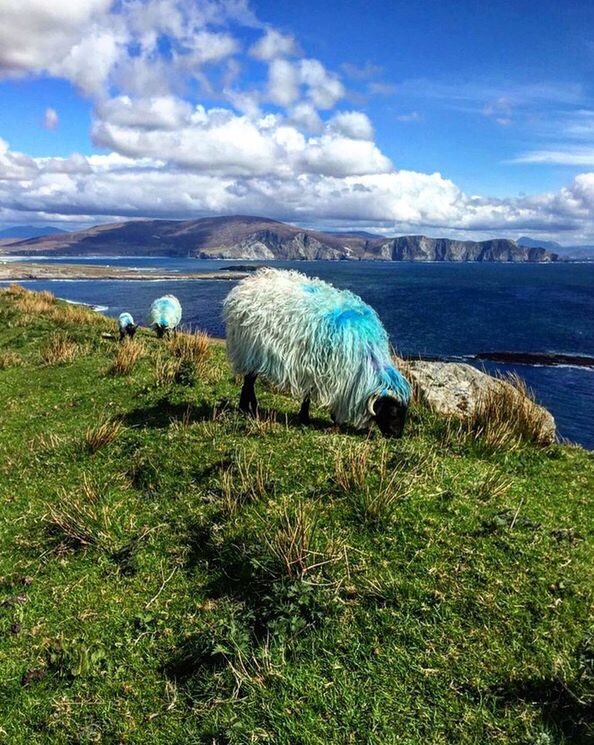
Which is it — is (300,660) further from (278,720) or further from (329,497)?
(329,497)

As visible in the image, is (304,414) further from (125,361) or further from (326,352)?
(125,361)

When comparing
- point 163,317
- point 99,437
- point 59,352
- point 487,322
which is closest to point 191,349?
point 59,352

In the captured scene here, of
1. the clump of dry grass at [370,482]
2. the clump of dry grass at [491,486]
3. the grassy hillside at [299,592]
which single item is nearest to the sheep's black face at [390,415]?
the grassy hillside at [299,592]

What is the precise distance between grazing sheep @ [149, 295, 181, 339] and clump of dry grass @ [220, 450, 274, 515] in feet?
58.3

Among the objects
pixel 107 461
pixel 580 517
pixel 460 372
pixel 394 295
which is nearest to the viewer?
pixel 580 517

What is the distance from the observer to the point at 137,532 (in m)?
6.62

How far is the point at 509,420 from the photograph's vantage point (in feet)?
28.9

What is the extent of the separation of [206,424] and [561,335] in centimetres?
5368

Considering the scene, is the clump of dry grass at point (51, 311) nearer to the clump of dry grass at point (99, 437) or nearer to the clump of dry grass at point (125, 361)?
the clump of dry grass at point (125, 361)

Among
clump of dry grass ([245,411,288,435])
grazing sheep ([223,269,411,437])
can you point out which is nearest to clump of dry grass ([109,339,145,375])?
grazing sheep ([223,269,411,437])

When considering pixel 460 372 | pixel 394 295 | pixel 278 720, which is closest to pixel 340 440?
pixel 278 720

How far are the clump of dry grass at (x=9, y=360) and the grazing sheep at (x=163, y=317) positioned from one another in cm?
687

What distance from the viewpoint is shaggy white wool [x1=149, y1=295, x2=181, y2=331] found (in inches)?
950

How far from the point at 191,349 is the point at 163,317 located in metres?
9.03
